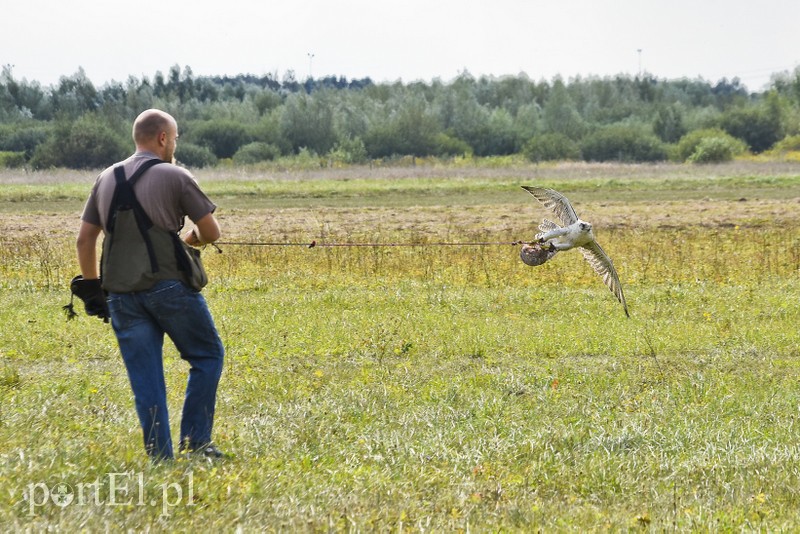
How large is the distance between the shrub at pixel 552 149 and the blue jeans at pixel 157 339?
77589 millimetres

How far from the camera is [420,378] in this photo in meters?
8.69

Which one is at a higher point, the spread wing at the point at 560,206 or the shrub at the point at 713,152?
the spread wing at the point at 560,206

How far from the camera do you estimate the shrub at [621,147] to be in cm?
8475

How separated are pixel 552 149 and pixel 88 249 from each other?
263 feet

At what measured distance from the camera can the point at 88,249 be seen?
5598 millimetres

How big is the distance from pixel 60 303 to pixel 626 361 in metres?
7.40

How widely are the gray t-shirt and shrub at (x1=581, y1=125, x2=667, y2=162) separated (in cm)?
8173

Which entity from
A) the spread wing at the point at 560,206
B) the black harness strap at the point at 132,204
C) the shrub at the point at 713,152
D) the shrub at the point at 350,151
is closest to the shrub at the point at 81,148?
the shrub at the point at 350,151

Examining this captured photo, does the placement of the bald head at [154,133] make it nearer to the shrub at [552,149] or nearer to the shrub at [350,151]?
the shrub at [350,151]

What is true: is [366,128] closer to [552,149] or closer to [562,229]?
[552,149]

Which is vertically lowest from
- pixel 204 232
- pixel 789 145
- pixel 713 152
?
pixel 789 145

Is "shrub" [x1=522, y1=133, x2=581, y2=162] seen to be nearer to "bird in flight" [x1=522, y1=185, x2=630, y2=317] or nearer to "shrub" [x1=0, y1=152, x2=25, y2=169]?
"shrub" [x1=0, y1=152, x2=25, y2=169]

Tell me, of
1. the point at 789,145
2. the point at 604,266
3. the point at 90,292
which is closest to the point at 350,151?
the point at 789,145

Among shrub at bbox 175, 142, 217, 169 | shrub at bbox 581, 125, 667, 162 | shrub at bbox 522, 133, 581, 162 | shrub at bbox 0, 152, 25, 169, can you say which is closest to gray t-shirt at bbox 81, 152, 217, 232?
shrub at bbox 175, 142, 217, 169
